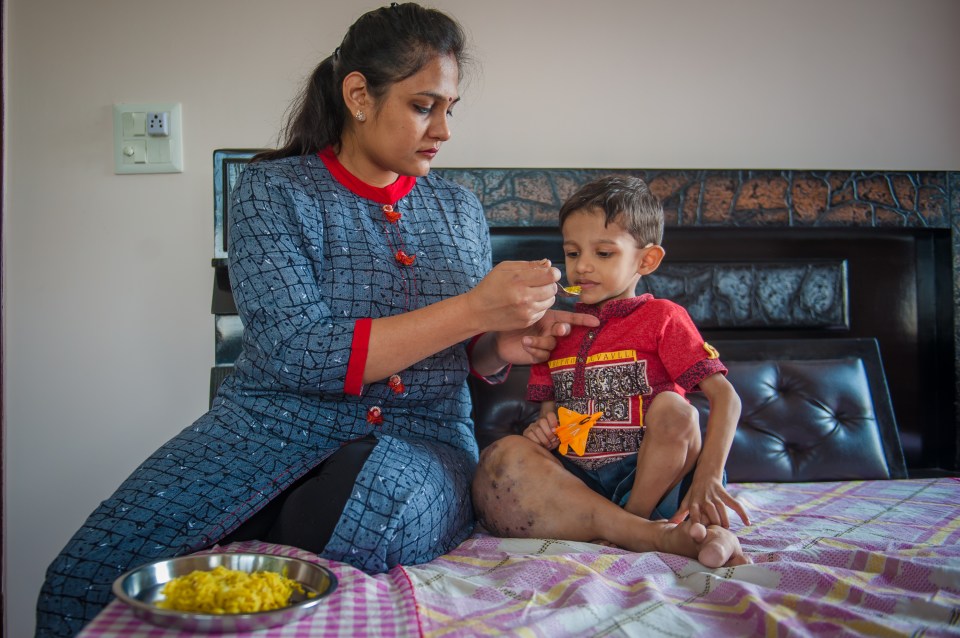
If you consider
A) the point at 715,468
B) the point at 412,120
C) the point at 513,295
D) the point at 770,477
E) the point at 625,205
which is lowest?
the point at 770,477

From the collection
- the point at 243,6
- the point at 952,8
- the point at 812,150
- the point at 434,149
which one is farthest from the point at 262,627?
the point at 952,8

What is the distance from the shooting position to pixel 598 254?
1507 mm

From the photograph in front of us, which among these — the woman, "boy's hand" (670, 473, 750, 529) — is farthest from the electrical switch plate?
"boy's hand" (670, 473, 750, 529)

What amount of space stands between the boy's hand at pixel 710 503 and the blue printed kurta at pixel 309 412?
39cm

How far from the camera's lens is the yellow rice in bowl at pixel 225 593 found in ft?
2.77

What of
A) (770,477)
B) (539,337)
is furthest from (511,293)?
(770,477)

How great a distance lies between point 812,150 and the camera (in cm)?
242

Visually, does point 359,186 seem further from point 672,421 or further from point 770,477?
point 770,477

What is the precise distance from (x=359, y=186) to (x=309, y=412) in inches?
17.7

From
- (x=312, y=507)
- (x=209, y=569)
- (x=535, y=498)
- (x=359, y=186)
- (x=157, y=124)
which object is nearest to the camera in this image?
(x=209, y=569)

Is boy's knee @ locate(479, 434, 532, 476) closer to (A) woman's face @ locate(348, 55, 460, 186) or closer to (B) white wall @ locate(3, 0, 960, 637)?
(A) woman's face @ locate(348, 55, 460, 186)

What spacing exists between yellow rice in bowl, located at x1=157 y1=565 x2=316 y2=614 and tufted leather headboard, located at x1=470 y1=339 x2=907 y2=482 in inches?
44.3

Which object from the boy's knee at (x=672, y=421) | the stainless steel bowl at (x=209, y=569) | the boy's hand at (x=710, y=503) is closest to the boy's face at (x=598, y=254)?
the boy's knee at (x=672, y=421)

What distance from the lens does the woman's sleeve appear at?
4.33ft
